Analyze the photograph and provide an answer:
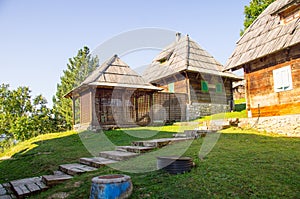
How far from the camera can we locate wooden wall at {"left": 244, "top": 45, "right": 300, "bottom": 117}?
9203mm

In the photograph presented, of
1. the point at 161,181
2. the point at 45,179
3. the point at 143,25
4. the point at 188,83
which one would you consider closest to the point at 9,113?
the point at 188,83

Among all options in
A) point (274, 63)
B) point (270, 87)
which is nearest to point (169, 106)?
point (270, 87)

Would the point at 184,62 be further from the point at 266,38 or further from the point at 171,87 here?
the point at 266,38

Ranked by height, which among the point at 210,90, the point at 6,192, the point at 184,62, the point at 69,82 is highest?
the point at 69,82

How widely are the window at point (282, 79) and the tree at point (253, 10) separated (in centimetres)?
1139

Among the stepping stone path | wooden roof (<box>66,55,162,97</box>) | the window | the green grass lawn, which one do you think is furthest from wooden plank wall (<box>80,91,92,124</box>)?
the window

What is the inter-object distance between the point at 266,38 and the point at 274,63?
1312 millimetres

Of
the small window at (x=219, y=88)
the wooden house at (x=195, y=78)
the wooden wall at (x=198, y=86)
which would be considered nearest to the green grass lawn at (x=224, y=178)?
the wooden house at (x=195, y=78)

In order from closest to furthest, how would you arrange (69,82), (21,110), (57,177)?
(57,177), (21,110), (69,82)

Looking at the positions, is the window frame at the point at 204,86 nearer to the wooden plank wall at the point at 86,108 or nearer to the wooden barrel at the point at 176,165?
the wooden plank wall at the point at 86,108

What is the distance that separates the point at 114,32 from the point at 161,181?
6.92 m

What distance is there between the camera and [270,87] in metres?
10.1

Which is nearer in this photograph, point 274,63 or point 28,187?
point 28,187

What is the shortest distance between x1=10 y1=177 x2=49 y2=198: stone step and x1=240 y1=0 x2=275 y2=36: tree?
20.0m
